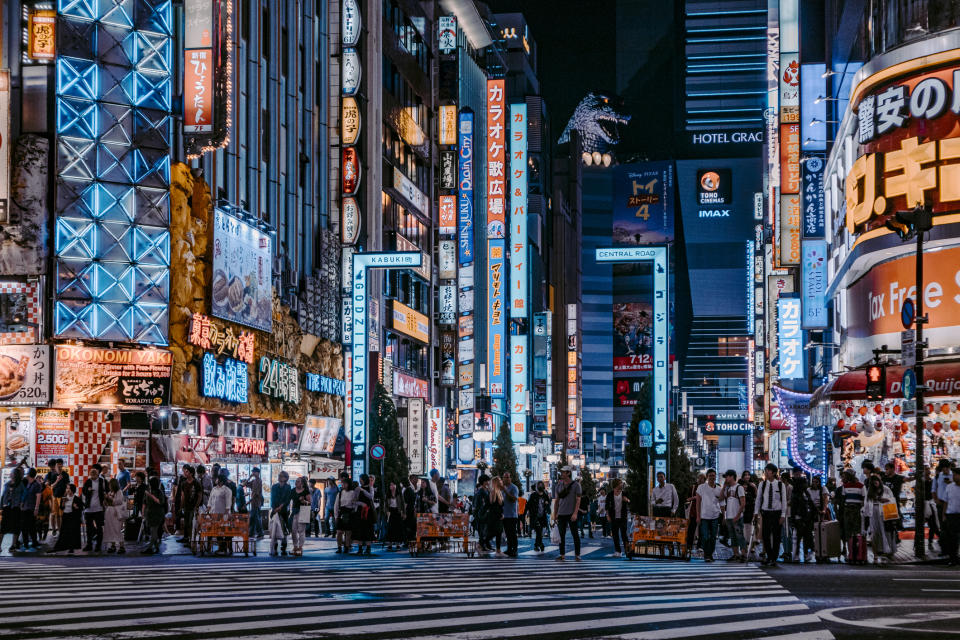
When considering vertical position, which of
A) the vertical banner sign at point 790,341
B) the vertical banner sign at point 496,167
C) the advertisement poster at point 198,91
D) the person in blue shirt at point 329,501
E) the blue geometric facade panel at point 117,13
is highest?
the vertical banner sign at point 496,167

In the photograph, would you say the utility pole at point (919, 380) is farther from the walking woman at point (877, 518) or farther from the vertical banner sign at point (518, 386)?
the vertical banner sign at point (518, 386)

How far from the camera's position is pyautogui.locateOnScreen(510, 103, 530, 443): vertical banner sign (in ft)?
271

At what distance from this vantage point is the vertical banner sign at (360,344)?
36438 millimetres

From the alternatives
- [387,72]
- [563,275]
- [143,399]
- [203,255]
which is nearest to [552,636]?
[143,399]

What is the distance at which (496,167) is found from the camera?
79.3 metres

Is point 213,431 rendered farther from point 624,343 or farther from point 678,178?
point 678,178

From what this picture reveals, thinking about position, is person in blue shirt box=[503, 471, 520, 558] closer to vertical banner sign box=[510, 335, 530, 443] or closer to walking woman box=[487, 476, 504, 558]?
walking woman box=[487, 476, 504, 558]

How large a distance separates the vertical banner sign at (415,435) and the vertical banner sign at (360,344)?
21594 millimetres

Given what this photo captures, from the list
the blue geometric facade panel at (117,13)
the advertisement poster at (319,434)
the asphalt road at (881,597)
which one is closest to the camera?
the asphalt road at (881,597)

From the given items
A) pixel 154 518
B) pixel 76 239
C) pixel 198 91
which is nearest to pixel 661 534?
pixel 154 518

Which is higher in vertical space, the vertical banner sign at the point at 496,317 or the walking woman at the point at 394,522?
the vertical banner sign at the point at 496,317

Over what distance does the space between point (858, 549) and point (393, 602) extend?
490 inches

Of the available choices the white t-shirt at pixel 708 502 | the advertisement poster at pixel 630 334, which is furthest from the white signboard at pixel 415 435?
the advertisement poster at pixel 630 334

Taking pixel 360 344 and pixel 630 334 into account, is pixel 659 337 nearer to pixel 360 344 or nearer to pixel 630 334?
pixel 360 344
